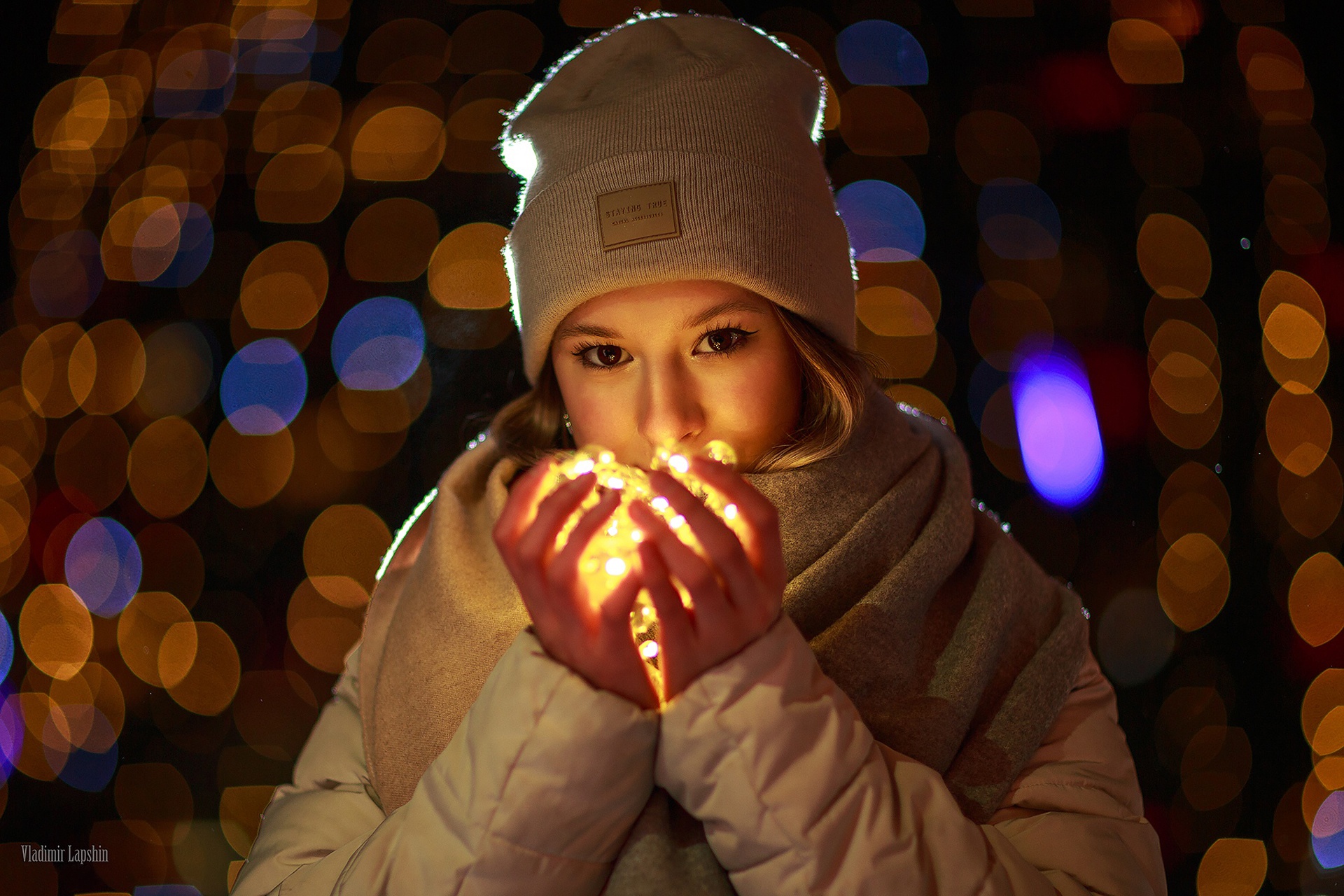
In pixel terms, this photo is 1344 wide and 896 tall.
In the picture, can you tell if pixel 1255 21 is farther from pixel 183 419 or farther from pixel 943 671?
pixel 183 419

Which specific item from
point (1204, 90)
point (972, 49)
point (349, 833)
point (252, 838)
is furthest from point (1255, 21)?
point (252, 838)

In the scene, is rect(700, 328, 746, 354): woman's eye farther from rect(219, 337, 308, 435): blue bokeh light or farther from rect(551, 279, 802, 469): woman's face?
rect(219, 337, 308, 435): blue bokeh light

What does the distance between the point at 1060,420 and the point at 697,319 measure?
732 millimetres

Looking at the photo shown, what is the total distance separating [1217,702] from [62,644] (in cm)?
180

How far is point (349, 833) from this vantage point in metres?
1.01

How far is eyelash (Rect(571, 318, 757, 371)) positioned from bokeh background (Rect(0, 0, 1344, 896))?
0.45 m

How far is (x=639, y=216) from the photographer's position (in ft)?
3.03

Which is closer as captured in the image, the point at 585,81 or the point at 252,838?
the point at 585,81

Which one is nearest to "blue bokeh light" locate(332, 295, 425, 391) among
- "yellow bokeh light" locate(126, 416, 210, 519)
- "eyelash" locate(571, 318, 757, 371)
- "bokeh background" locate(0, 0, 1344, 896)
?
"bokeh background" locate(0, 0, 1344, 896)

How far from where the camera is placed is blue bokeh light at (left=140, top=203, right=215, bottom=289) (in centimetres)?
138

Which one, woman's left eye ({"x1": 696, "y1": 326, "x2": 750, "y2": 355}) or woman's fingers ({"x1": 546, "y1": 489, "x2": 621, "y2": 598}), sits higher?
woman's fingers ({"x1": 546, "y1": 489, "x2": 621, "y2": 598})

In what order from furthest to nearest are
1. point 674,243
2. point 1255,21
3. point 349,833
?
point 1255,21 < point 349,833 < point 674,243

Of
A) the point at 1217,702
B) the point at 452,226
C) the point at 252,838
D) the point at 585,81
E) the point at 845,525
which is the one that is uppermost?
the point at 585,81

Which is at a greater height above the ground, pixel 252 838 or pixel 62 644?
pixel 62 644
